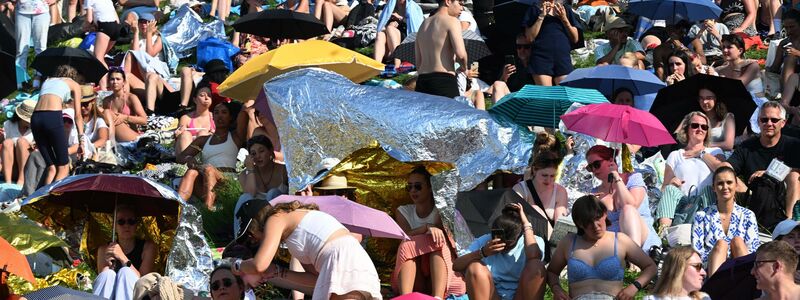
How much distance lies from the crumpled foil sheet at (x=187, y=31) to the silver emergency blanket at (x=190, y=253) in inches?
325

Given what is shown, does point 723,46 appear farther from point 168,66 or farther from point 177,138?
point 168,66

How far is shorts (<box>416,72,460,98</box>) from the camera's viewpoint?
1633 centimetres

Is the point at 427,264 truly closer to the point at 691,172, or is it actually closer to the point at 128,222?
the point at 128,222

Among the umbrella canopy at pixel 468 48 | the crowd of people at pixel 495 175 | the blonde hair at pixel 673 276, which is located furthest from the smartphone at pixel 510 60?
the blonde hair at pixel 673 276

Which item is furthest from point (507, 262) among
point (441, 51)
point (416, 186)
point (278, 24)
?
point (278, 24)

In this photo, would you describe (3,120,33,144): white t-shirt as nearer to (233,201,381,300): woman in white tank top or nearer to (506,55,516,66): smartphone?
(506,55,516,66): smartphone

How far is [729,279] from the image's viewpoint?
1113 cm

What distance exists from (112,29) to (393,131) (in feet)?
29.0

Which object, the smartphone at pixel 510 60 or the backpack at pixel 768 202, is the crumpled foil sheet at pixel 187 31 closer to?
the smartphone at pixel 510 60

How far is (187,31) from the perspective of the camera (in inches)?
859

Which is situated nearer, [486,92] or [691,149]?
[691,149]

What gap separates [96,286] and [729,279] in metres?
4.60

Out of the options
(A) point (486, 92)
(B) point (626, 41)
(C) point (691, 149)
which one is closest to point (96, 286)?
(C) point (691, 149)

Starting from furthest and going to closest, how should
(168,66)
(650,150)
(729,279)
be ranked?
(168,66), (650,150), (729,279)
